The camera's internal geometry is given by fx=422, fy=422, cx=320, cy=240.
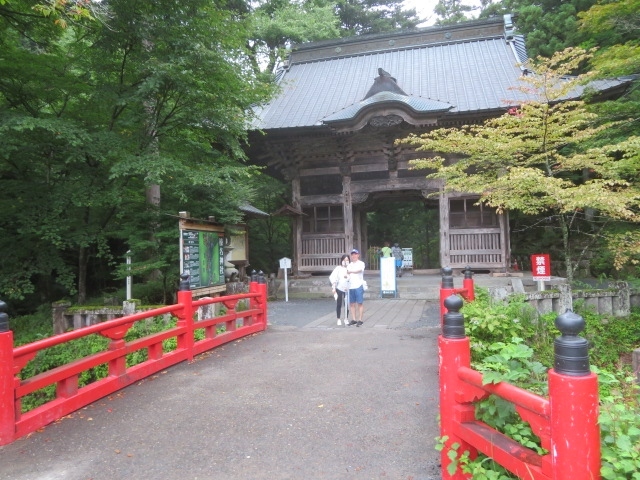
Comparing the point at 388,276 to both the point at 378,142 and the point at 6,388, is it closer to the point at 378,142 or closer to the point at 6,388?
the point at 378,142

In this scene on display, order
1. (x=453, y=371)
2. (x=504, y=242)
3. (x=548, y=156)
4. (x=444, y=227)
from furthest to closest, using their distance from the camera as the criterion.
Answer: (x=444, y=227) < (x=504, y=242) < (x=548, y=156) < (x=453, y=371)

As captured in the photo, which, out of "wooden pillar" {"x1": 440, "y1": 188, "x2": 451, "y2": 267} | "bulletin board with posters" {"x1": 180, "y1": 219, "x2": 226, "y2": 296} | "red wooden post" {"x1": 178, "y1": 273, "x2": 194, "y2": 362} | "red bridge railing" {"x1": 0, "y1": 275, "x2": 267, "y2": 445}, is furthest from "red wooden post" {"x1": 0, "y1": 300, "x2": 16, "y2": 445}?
"wooden pillar" {"x1": 440, "y1": 188, "x2": 451, "y2": 267}

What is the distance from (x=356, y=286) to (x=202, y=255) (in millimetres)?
3091

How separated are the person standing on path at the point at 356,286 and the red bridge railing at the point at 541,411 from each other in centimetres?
543

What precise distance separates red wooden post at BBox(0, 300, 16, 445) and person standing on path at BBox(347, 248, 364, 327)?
17.9 ft

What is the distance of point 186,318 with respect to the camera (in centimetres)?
579

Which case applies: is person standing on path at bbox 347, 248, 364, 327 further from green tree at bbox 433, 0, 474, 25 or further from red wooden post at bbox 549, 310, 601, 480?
green tree at bbox 433, 0, 474, 25

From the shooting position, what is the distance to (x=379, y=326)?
7.88 m

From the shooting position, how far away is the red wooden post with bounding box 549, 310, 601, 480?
1611mm

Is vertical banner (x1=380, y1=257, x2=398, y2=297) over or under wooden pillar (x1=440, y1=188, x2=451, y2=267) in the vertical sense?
under

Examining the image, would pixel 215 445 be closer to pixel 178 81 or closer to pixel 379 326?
pixel 379 326

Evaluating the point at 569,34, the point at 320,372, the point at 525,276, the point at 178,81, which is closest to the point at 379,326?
the point at 320,372

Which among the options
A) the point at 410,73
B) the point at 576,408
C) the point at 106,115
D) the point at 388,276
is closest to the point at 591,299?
the point at 388,276

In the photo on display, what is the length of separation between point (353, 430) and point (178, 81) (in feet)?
21.1
